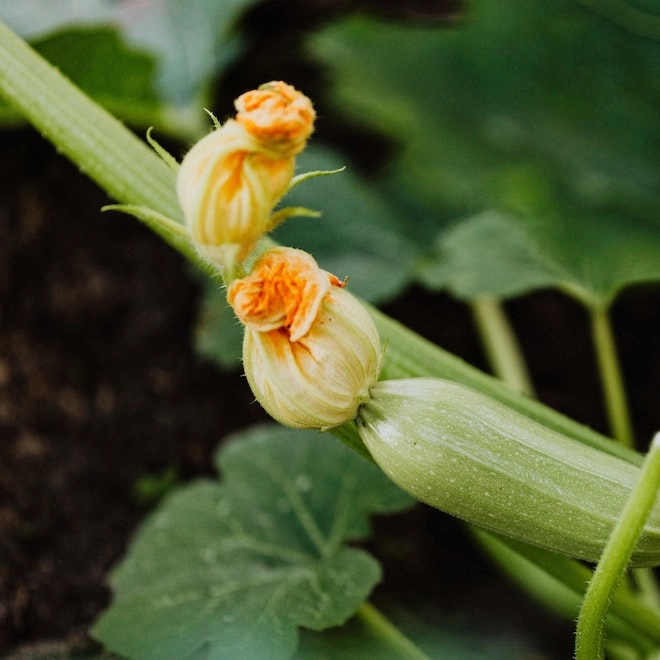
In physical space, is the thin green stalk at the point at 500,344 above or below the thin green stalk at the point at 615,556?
below

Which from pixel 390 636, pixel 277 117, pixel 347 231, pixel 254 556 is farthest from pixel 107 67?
pixel 390 636

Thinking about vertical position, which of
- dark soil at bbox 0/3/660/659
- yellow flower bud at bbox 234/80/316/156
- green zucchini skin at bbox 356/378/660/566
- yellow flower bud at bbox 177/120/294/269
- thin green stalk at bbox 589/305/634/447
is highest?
yellow flower bud at bbox 234/80/316/156

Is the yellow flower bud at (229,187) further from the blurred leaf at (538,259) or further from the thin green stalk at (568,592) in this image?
the blurred leaf at (538,259)

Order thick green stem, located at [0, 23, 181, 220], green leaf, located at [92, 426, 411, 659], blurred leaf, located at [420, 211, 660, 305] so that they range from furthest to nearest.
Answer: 1. blurred leaf, located at [420, 211, 660, 305]
2. green leaf, located at [92, 426, 411, 659]
3. thick green stem, located at [0, 23, 181, 220]

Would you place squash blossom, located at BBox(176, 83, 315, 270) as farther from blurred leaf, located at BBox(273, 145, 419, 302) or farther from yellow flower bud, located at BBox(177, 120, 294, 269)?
blurred leaf, located at BBox(273, 145, 419, 302)

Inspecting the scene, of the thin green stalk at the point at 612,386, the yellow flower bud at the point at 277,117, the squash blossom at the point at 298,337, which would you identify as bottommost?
the thin green stalk at the point at 612,386

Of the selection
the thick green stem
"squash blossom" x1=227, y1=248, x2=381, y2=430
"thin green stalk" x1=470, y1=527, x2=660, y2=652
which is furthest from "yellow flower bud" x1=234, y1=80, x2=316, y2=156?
"thin green stalk" x1=470, y1=527, x2=660, y2=652

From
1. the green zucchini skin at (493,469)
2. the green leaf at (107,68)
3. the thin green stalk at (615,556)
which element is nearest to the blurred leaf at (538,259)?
the green zucchini skin at (493,469)

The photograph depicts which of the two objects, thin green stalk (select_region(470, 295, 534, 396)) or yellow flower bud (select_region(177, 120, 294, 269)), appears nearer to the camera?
yellow flower bud (select_region(177, 120, 294, 269))

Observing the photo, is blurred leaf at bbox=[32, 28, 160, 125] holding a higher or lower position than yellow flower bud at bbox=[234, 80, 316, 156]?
lower
